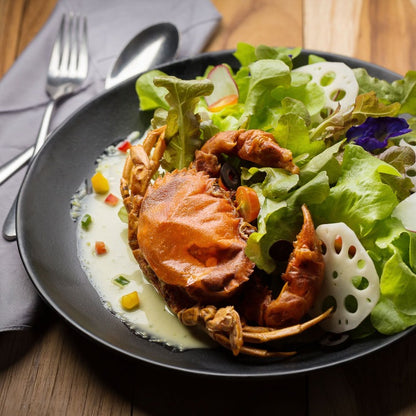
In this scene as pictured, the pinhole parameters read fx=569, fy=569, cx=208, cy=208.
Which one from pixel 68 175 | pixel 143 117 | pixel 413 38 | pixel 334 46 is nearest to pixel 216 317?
pixel 68 175

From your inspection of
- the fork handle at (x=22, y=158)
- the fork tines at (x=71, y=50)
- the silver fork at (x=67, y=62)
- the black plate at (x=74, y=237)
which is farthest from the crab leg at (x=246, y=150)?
the fork tines at (x=71, y=50)

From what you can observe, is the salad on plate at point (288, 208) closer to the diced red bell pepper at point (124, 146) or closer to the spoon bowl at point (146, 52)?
the diced red bell pepper at point (124, 146)

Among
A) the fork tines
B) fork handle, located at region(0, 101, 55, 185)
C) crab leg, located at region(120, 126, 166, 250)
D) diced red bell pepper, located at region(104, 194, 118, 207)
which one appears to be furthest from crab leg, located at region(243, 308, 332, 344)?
the fork tines

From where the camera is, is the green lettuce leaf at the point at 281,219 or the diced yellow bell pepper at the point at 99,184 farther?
the diced yellow bell pepper at the point at 99,184

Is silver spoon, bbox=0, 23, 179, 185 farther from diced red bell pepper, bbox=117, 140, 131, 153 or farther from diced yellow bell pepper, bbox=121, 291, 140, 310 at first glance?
diced yellow bell pepper, bbox=121, 291, 140, 310

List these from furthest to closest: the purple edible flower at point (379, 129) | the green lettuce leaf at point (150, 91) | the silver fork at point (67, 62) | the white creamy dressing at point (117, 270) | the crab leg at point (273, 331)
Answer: the silver fork at point (67, 62) → the green lettuce leaf at point (150, 91) → the purple edible flower at point (379, 129) → the white creamy dressing at point (117, 270) → the crab leg at point (273, 331)

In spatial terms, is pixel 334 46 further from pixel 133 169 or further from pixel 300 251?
pixel 300 251

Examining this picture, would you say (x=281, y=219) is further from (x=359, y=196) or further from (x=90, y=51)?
(x=90, y=51)
